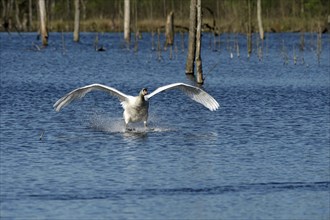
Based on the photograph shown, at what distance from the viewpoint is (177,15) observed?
83562mm

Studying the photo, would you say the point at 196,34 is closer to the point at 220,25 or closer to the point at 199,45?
the point at 199,45

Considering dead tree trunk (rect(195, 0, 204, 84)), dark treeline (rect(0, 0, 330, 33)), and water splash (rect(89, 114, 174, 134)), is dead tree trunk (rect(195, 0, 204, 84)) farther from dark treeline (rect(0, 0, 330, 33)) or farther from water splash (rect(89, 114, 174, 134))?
dark treeline (rect(0, 0, 330, 33))

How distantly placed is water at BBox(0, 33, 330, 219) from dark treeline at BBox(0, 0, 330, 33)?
112 feet

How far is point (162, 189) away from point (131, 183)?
551 millimetres

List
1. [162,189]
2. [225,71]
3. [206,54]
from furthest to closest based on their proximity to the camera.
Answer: [206,54], [225,71], [162,189]

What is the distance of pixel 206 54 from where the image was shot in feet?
168

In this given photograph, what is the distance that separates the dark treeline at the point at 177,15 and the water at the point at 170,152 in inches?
1341

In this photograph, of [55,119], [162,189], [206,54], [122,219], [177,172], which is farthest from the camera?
[206,54]

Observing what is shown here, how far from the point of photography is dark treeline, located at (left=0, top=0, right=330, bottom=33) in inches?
2881

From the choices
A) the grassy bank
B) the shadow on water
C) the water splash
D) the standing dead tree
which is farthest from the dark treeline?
the shadow on water

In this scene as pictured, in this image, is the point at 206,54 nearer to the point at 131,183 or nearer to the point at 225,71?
the point at 225,71

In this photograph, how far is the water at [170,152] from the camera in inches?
547

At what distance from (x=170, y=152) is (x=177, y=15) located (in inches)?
2570

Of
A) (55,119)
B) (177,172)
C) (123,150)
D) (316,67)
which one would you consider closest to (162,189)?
(177,172)
